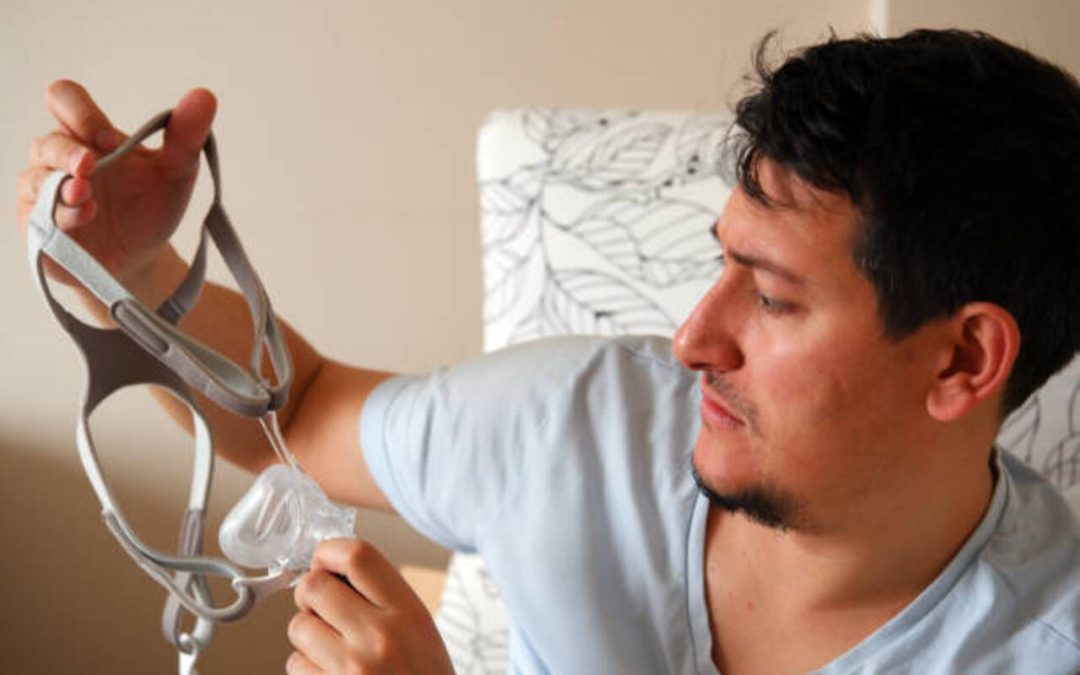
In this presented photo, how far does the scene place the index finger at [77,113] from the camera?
91cm

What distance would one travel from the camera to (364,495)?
3.80ft

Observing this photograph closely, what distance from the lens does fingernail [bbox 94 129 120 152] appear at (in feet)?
3.03

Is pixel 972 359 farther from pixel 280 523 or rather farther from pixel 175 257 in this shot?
pixel 175 257

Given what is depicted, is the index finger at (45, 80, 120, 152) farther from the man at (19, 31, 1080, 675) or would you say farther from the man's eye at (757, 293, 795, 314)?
the man's eye at (757, 293, 795, 314)

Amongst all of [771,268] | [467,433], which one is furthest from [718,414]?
[467,433]

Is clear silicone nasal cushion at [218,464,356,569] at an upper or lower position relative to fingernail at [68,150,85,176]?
lower

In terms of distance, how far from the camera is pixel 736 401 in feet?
3.12

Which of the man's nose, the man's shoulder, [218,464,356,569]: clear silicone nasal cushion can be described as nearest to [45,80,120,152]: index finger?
[218,464,356,569]: clear silicone nasal cushion

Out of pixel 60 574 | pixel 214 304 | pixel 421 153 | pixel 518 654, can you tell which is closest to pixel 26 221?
pixel 214 304

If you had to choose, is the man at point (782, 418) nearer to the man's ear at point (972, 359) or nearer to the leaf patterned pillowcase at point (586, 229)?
the man's ear at point (972, 359)

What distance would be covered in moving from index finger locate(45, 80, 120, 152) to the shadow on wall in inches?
33.6

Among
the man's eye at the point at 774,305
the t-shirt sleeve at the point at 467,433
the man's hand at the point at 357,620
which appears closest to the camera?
the man's hand at the point at 357,620

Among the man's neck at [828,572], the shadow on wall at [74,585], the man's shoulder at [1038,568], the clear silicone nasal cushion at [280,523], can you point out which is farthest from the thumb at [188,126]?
the shadow on wall at [74,585]

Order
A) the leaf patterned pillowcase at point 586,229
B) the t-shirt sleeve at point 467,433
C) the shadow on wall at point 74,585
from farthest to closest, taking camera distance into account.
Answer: the shadow on wall at point 74,585 < the leaf patterned pillowcase at point 586,229 < the t-shirt sleeve at point 467,433
